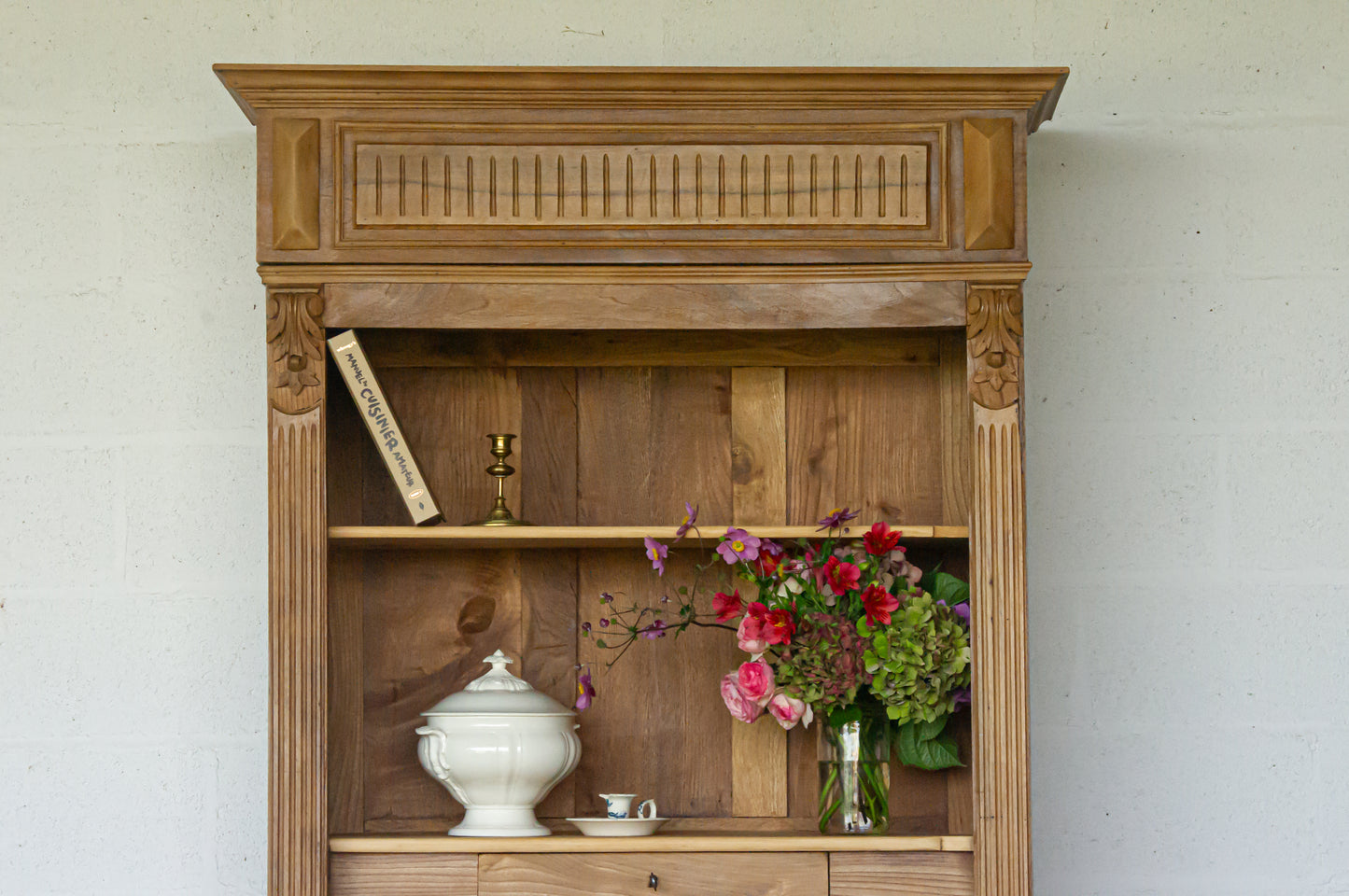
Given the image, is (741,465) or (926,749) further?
(741,465)

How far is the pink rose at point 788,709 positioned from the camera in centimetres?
191

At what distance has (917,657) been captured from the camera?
1.83 meters

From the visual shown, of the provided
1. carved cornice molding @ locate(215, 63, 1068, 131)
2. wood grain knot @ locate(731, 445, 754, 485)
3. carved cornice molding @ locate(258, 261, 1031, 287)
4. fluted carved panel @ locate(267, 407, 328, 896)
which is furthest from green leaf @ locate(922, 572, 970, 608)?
fluted carved panel @ locate(267, 407, 328, 896)

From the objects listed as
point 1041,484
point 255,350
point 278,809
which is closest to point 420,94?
point 255,350

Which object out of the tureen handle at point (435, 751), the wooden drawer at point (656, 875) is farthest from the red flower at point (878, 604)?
the tureen handle at point (435, 751)

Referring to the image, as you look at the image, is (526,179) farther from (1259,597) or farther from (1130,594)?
(1259,597)

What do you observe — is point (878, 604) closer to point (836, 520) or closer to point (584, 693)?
point (836, 520)

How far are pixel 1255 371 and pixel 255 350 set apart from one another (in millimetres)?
1566

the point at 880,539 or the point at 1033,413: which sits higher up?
the point at 1033,413

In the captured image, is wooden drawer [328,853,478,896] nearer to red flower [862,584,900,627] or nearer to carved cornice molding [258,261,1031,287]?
red flower [862,584,900,627]

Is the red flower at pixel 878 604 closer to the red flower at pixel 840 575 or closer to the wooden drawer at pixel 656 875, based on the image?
the red flower at pixel 840 575

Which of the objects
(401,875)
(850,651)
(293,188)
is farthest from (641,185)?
(401,875)

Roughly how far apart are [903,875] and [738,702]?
0.32 meters

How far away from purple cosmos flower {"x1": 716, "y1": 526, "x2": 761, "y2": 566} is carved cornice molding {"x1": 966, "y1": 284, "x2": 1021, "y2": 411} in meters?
0.36
